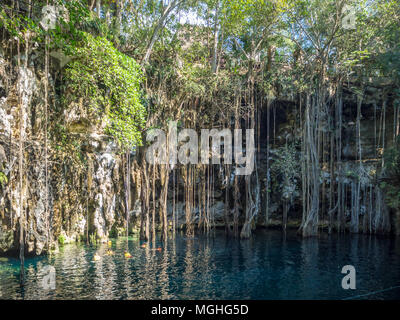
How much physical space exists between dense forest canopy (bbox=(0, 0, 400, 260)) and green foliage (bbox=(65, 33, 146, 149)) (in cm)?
5

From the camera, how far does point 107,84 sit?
979 centimetres

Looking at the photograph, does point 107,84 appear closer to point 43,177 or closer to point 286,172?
point 43,177

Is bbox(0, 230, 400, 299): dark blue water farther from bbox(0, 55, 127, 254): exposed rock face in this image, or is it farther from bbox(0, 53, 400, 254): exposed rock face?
bbox(0, 53, 400, 254): exposed rock face

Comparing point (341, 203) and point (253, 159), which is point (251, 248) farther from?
point (341, 203)

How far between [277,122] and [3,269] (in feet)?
47.5

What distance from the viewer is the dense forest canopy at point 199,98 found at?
940cm

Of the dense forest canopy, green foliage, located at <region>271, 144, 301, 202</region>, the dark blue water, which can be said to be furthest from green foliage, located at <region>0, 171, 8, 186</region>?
green foliage, located at <region>271, 144, 301, 202</region>

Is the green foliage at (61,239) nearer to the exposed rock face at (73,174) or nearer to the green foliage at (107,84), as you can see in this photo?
the exposed rock face at (73,174)

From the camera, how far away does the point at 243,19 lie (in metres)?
14.0

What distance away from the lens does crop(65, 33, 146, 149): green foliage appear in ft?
30.9

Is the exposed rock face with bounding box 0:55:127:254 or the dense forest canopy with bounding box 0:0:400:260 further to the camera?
the dense forest canopy with bounding box 0:0:400:260

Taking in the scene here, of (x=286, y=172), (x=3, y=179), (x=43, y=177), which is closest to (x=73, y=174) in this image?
(x=43, y=177)

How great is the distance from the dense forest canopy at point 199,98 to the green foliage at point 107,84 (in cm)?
5
